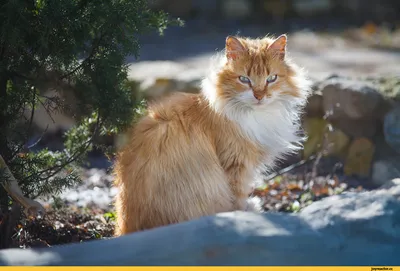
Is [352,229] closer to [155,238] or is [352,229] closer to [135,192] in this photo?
[155,238]

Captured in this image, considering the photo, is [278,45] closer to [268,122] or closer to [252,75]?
[252,75]

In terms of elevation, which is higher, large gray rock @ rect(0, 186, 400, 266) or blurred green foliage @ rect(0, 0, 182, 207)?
blurred green foliage @ rect(0, 0, 182, 207)

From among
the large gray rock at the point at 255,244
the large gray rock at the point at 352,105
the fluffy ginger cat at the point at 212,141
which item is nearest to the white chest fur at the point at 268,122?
the fluffy ginger cat at the point at 212,141

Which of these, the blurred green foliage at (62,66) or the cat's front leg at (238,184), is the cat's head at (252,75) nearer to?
the cat's front leg at (238,184)

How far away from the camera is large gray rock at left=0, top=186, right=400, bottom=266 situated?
2.75 meters

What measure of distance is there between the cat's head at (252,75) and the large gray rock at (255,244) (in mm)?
1031

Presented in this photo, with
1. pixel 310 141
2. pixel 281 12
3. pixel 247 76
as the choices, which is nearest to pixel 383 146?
pixel 310 141

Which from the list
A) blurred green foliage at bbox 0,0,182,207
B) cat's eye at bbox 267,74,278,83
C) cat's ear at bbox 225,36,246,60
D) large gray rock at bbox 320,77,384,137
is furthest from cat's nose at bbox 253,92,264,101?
large gray rock at bbox 320,77,384,137

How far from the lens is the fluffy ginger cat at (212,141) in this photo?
144 inches

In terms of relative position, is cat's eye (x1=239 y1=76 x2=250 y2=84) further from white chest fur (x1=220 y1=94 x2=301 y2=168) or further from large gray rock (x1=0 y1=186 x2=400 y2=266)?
large gray rock (x1=0 y1=186 x2=400 y2=266)

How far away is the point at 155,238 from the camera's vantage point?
2.83 m

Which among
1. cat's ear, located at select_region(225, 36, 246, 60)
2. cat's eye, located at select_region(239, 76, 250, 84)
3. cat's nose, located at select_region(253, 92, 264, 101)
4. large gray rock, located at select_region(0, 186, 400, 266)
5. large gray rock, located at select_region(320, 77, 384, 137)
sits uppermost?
large gray rock, located at select_region(320, 77, 384, 137)

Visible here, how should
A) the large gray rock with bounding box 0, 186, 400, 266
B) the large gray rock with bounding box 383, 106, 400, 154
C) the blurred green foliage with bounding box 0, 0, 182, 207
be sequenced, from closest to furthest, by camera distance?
the large gray rock with bounding box 0, 186, 400, 266, the blurred green foliage with bounding box 0, 0, 182, 207, the large gray rock with bounding box 383, 106, 400, 154

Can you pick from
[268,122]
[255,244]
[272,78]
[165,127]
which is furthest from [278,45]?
[255,244]
